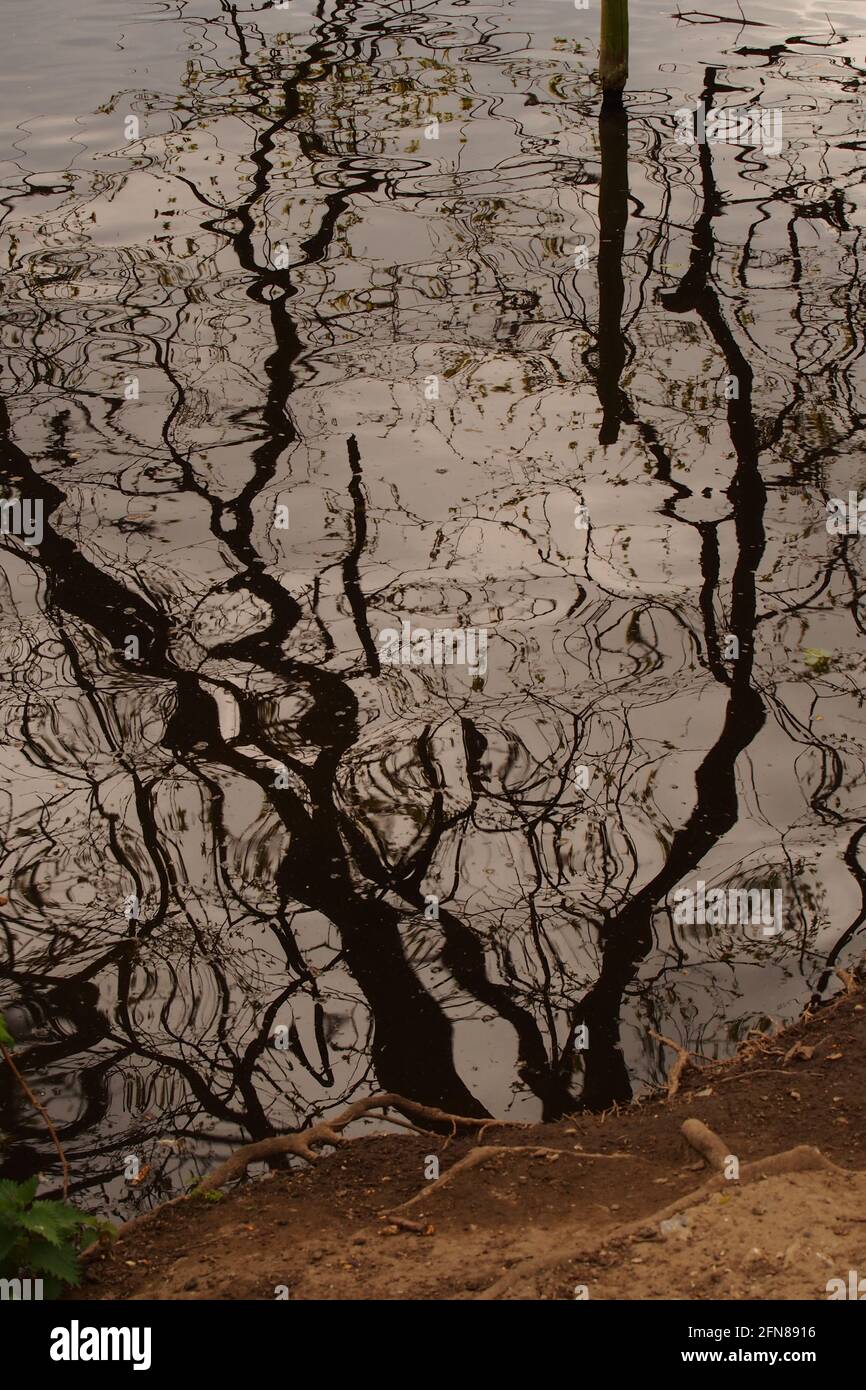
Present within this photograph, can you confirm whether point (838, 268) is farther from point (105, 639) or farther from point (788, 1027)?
point (788, 1027)

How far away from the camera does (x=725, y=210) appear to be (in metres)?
12.4

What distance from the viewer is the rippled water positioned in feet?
17.0

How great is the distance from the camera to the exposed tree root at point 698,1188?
3.75 meters

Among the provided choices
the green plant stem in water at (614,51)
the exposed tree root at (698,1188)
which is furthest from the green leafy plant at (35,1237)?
the green plant stem in water at (614,51)

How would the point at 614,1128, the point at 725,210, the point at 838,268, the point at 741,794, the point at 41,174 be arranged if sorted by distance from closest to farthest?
the point at 614,1128 → the point at 741,794 → the point at 838,268 → the point at 725,210 → the point at 41,174

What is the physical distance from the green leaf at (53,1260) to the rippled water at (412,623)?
36.2 inches

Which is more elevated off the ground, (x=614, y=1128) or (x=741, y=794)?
(x=741, y=794)

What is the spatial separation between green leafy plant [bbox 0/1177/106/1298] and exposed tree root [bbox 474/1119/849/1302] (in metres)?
1.13

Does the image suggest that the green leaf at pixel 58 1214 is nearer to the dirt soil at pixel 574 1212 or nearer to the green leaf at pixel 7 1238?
the green leaf at pixel 7 1238

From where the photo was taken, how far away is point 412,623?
23.3 feet

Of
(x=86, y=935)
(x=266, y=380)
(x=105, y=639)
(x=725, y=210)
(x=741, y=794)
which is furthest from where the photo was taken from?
(x=725, y=210)

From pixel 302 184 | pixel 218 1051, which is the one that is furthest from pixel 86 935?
pixel 302 184
